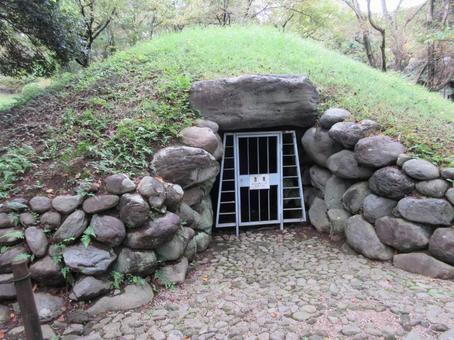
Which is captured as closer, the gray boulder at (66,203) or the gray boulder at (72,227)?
→ the gray boulder at (72,227)

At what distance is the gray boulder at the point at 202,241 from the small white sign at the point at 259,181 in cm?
114

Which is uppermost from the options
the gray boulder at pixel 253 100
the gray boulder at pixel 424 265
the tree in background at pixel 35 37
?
the tree in background at pixel 35 37

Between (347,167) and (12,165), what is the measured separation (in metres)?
3.99

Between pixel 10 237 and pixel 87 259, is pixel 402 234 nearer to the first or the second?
pixel 87 259

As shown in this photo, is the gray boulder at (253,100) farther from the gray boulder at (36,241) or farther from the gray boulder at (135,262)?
the gray boulder at (36,241)

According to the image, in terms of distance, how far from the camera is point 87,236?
319 cm

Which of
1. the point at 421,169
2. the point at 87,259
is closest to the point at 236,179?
the point at 421,169

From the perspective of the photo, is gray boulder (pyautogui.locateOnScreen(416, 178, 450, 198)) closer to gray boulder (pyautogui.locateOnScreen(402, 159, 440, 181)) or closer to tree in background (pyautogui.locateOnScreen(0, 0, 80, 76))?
gray boulder (pyautogui.locateOnScreen(402, 159, 440, 181))

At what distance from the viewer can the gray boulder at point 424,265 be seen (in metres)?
3.46

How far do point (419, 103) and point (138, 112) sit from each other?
4776mm

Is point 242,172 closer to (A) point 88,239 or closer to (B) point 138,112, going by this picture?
(B) point 138,112

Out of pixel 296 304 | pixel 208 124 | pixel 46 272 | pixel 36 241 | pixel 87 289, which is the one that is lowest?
pixel 296 304

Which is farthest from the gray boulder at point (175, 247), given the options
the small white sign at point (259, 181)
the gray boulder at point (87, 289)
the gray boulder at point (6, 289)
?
the small white sign at point (259, 181)

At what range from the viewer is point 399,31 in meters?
12.0
